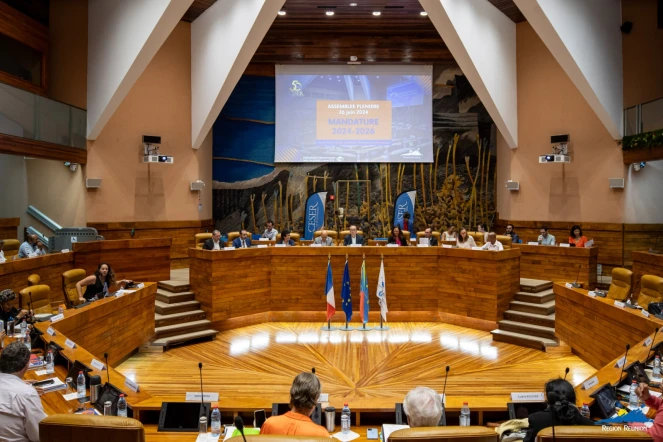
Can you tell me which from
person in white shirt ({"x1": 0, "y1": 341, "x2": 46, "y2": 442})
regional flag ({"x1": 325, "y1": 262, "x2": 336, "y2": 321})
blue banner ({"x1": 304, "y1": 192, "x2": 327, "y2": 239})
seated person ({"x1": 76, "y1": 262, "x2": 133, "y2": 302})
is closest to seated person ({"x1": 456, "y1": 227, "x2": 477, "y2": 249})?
regional flag ({"x1": 325, "y1": 262, "x2": 336, "y2": 321})

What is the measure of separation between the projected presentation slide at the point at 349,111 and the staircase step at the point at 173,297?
5786 mm

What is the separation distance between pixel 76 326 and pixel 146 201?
6.50 meters

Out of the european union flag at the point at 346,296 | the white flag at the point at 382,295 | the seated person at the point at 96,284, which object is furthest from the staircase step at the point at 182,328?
the white flag at the point at 382,295

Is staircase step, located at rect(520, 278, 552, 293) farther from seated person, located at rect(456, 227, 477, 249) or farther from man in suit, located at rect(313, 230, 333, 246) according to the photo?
man in suit, located at rect(313, 230, 333, 246)

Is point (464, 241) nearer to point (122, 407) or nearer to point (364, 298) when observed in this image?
point (364, 298)

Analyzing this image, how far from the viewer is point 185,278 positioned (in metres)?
10.5

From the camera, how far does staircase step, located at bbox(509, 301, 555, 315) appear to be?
8.73m

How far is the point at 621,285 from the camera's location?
733 cm

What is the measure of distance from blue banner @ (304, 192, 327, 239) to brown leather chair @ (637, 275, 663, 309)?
8.54 m

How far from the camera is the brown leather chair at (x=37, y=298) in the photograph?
6.35m

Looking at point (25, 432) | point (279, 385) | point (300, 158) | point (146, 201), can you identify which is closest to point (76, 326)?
point (279, 385)

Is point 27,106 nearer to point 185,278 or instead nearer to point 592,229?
point 185,278

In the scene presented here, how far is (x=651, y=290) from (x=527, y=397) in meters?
3.97

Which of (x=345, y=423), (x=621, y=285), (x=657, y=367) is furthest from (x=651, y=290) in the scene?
(x=345, y=423)
